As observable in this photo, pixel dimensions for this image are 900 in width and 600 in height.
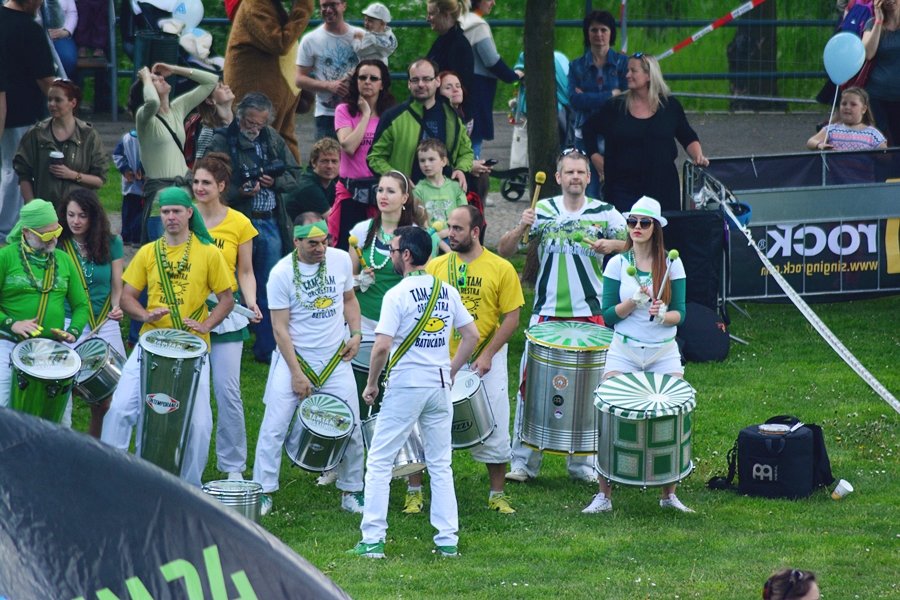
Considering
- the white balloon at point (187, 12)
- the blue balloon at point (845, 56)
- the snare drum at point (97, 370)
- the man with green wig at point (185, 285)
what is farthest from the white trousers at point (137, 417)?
the blue balloon at point (845, 56)

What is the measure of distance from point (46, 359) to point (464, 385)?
238 centimetres

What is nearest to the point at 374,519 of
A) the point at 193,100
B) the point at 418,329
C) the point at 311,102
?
the point at 418,329

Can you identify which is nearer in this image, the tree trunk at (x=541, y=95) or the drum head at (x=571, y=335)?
the drum head at (x=571, y=335)

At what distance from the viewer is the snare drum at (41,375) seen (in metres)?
8.66

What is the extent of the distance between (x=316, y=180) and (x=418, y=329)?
4.40 meters

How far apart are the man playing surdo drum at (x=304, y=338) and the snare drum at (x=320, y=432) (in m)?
0.08

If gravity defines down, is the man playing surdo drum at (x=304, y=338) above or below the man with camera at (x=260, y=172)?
below

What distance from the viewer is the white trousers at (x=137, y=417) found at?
8906 mm

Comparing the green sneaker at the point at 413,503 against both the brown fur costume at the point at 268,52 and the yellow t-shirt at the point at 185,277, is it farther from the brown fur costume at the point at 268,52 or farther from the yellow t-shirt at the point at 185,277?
the brown fur costume at the point at 268,52

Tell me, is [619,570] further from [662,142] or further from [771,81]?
[771,81]

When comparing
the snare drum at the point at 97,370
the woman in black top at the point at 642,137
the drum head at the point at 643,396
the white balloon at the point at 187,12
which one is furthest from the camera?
the white balloon at the point at 187,12

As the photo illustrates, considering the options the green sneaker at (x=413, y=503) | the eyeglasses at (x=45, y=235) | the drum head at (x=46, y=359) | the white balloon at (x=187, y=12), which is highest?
the white balloon at (x=187, y=12)

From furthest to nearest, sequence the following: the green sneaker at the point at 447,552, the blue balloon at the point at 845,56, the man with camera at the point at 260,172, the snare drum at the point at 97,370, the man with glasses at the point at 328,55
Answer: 1. the blue balloon at the point at 845,56
2. the man with glasses at the point at 328,55
3. the man with camera at the point at 260,172
4. the snare drum at the point at 97,370
5. the green sneaker at the point at 447,552

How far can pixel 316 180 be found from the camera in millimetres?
12500
